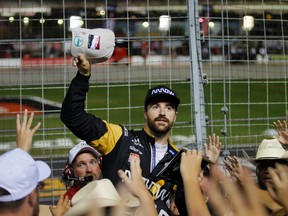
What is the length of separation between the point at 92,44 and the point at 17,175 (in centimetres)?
229

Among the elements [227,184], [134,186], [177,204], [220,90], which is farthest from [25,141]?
[220,90]

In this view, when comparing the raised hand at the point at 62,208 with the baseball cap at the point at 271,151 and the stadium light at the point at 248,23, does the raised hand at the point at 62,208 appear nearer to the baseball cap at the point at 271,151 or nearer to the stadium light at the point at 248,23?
the baseball cap at the point at 271,151

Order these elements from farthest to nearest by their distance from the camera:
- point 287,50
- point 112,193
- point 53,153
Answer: point 287,50
point 53,153
point 112,193

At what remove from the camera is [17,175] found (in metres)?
3.70

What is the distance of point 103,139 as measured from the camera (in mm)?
5910

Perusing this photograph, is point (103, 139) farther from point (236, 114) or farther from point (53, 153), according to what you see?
point (236, 114)

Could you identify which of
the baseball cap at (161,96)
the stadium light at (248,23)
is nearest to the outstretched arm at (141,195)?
the baseball cap at (161,96)

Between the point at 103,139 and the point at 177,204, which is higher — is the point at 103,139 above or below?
above

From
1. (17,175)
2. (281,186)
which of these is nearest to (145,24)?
(17,175)

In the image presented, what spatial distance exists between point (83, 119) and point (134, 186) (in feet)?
6.50

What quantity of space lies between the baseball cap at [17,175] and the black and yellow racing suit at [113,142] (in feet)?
6.44

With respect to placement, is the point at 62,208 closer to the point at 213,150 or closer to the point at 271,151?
the point at 213,150

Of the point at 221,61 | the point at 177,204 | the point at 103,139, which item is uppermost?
the point at 221,61

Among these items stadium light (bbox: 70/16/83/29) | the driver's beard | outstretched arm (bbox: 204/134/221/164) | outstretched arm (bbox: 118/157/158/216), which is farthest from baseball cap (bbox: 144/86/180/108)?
outstretched arm (bbox: 118/157/158/216)
